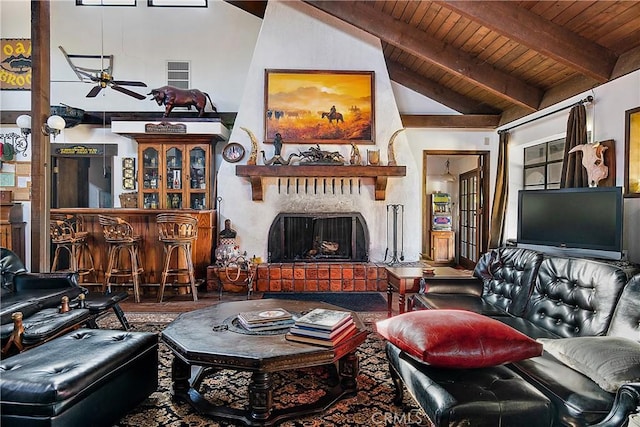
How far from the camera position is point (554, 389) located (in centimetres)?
154

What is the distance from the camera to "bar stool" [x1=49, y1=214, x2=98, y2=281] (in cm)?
446

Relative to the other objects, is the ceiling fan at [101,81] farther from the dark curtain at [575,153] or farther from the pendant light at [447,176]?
the pendant light at [447,176]

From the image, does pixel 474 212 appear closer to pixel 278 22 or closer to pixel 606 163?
pixel 606 163

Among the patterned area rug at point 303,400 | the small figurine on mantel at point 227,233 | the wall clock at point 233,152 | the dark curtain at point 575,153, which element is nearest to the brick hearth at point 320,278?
the small figurine on mantel at point 227,233

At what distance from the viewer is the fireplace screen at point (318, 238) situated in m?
5.54

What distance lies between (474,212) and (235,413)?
6.21m

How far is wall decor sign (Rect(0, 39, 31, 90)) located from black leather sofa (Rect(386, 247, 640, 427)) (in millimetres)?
7281

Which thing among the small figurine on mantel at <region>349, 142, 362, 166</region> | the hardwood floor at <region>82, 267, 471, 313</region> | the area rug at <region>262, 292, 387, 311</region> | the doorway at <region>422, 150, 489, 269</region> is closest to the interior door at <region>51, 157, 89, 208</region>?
the hardwood floor at <region>82, 267, 471, 313</region>

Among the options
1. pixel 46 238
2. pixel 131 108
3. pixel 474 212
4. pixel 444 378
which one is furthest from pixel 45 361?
pixel 474 212

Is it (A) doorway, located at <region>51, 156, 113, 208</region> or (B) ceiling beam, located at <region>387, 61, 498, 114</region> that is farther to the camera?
(A) doorway, located at <region>51, 156, 113, 208</region>

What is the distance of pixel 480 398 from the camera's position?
1.45 meters

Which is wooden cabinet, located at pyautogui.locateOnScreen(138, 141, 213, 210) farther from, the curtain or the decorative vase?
the curtain

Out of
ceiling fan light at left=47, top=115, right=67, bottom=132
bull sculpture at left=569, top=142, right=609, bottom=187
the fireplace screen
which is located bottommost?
the fireplace screen

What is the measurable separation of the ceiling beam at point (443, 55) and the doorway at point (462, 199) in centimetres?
148
